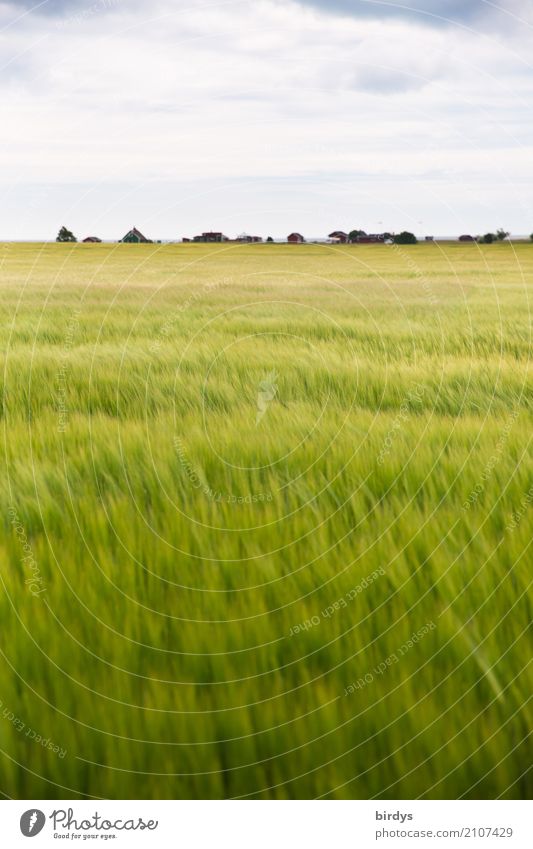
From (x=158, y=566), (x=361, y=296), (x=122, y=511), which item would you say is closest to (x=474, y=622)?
(x=158, y=566)

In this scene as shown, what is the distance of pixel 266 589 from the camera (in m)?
2.11

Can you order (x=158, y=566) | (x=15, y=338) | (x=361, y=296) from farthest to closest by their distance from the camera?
(x=361, y=296) → (x=15, y=338) → (x=158, y=566)

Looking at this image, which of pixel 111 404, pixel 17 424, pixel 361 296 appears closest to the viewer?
pixel 17 424

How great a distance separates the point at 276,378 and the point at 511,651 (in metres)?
2.94

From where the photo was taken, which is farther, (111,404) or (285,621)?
(111,404)

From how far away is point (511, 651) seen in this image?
1.90 metres

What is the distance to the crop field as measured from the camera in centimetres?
167

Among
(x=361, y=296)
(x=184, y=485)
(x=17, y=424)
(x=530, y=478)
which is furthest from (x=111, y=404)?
(x=361, y=296)

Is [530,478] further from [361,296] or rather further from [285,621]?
[361,296]

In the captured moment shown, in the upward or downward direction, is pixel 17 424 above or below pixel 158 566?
above

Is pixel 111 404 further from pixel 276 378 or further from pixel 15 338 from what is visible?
pixel 15 338

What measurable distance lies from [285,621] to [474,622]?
530 millimetres

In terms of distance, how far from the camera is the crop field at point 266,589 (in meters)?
1.67
